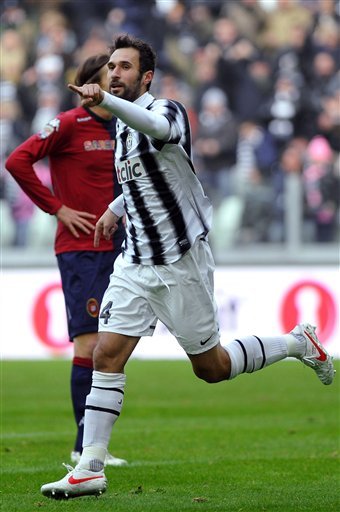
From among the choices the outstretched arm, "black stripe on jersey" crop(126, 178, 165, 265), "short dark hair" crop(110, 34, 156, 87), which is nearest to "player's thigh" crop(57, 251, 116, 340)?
"black stripe on jersey" crop(126, 178, 165, 265)

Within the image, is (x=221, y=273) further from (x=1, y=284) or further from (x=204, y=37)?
(x=204, y=37)

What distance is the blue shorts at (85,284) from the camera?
739cm

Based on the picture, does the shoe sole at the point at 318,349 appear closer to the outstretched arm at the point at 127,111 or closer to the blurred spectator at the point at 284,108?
the outstretched arm at the point at 127,111

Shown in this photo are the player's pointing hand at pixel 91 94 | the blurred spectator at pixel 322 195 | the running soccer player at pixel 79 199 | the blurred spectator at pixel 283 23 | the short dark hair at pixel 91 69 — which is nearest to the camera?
the player's pointing hand at pixel 91 94

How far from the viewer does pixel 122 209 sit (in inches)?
249

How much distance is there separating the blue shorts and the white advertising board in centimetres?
841

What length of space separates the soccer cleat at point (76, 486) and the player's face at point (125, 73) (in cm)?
188

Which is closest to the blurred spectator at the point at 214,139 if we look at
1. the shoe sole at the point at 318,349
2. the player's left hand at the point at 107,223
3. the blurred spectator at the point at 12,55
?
the blurred spectator at the point at 12,55

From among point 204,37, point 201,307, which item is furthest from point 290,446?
point 204,37

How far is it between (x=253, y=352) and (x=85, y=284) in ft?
5.19

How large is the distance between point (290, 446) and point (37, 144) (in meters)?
2.80

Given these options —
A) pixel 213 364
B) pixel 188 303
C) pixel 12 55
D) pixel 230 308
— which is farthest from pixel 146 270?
pixel 12 55

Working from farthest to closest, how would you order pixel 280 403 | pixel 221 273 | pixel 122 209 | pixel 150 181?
1. pixel 221 273
2. pixel 280 403
3. pixel 122 209
4. pixel 150 181

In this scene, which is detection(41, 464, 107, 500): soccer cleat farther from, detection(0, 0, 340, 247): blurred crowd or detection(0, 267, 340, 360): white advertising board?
detection(0, 0, 340, 247): blurred crowd
